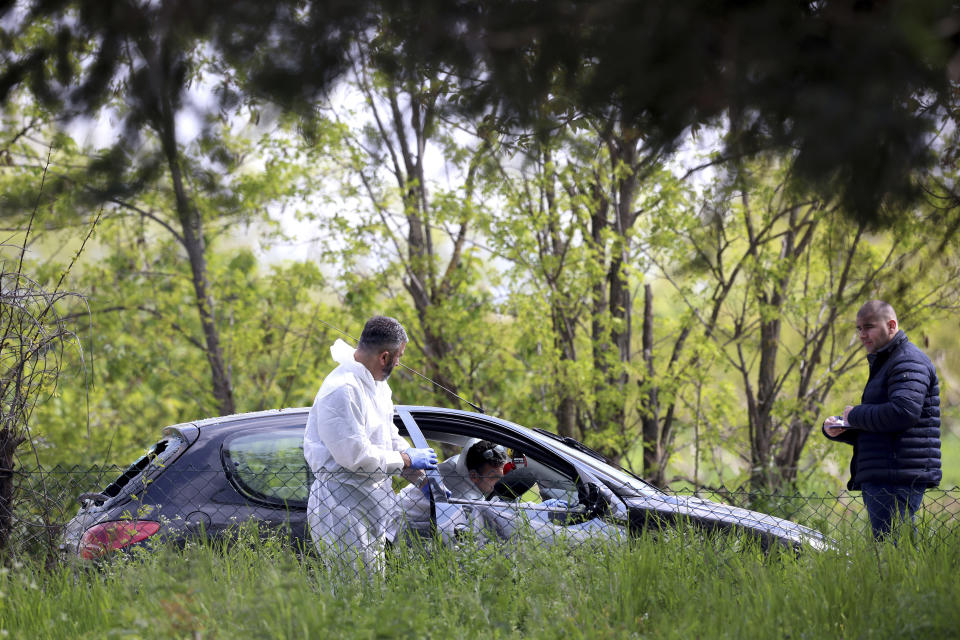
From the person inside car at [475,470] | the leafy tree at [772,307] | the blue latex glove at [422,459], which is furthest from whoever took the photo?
the leafy tree at [772,307]

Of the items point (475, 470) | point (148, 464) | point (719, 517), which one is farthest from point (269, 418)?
point (719, 517)

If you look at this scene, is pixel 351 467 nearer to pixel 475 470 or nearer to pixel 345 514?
pixel 345 514

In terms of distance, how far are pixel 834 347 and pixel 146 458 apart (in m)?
6.93

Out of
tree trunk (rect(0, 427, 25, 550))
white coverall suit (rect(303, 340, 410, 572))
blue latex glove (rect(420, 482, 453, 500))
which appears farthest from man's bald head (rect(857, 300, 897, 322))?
tree trunk (rect(0, 427, 25, 550))

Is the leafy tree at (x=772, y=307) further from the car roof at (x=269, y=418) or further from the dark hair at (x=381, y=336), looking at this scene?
the dark hair at (x=381, y=336)

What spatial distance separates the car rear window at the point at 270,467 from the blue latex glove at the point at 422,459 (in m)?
0.61

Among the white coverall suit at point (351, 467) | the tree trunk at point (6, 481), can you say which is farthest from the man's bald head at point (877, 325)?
the tree trunk at point (6, 481)

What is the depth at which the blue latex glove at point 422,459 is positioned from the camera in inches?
168

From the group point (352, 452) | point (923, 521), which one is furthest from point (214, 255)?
point (923, 521)

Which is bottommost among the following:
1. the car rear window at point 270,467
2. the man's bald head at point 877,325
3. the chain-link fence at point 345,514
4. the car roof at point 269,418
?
the chain-link fence at point 345,514

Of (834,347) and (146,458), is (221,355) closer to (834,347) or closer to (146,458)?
(146,458)

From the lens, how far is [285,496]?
454cm

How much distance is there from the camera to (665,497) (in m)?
4.79

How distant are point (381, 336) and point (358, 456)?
626 millimetres
